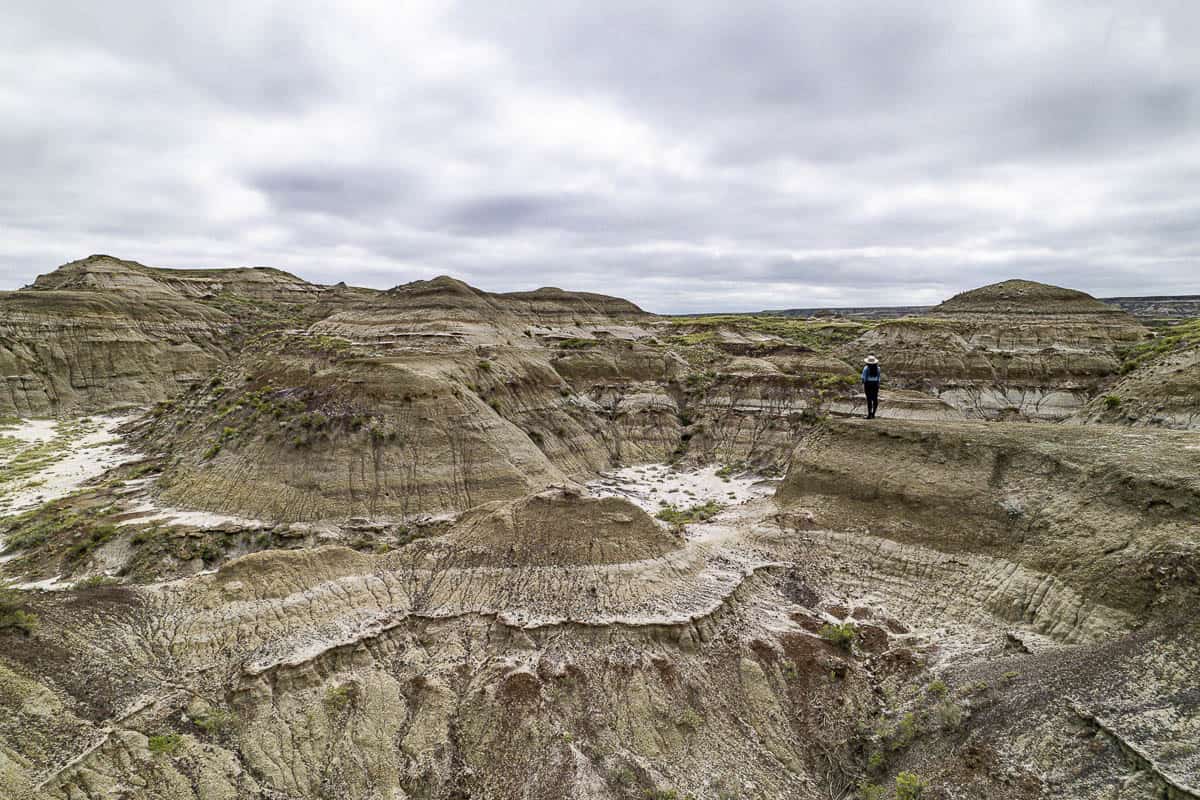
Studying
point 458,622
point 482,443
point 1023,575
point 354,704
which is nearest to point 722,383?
point 482,443

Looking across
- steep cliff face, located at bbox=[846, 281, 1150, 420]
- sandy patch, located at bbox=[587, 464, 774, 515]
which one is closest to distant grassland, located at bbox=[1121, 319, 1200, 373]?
steep cliff face, located at bbox=[846, 281, 1150, 420]

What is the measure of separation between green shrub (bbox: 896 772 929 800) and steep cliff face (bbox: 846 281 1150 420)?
38531 millimetres

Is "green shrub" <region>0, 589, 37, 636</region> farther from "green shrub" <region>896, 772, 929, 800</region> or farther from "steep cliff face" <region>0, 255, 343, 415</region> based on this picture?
"steep cliff face" <region>0, 255, 343, 415</region>

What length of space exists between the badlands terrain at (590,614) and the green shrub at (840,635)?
0.54ft

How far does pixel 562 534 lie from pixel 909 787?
11.3 metres

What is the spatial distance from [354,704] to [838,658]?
13231 mm

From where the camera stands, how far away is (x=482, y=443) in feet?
104

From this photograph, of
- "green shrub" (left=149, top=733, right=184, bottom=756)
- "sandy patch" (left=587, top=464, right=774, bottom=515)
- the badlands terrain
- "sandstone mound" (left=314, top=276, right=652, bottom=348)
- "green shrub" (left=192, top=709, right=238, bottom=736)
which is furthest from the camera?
"sandstone mound" (left=314, top=276, right=652, bottom=348)

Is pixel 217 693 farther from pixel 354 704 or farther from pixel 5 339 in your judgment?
pixel 5 339

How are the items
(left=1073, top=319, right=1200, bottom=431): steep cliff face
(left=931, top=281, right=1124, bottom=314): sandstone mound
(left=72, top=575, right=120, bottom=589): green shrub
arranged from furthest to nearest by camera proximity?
(left=931, top=281, right=1124, bottom=314): sandstone mound < (left=1073, top=319, right=1200, bottom=431): steep cliff face < (left=72, top=575, right=120, bottom=589): green shrub

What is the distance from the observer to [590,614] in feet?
51.9

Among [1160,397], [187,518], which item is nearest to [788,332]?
[1160,397]

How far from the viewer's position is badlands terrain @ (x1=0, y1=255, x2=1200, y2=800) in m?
11.2

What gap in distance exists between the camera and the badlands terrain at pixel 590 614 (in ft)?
36.8
